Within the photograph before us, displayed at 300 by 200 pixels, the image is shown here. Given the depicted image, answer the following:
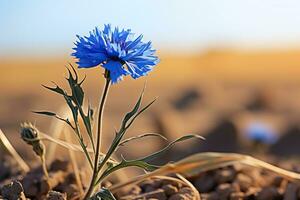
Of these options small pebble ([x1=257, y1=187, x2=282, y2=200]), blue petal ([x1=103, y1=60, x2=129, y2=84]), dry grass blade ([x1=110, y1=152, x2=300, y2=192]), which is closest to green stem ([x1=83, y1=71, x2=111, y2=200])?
blue petal ([x1=103, y1=60, x2=129, y2=84])

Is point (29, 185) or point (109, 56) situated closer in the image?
point (109, 56)

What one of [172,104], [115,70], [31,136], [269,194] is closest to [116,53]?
[115,70]

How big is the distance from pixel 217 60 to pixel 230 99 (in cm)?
1776

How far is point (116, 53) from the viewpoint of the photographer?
6.83ft

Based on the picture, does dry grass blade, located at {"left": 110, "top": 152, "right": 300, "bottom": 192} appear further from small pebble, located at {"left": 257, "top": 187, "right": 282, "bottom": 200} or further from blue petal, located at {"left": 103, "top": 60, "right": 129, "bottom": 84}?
small pebble, located at {"left": 257, "top": 187, "right": 282, "bottom": 200}

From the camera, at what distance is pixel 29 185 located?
105 inches

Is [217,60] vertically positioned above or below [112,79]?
below

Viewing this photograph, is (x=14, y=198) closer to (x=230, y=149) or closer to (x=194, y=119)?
(x=230, y=149)

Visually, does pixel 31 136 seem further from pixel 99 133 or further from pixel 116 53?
pixel 116 53

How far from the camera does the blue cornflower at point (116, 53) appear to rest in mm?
2076

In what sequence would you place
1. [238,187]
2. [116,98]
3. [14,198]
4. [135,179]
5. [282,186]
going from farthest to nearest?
[116,98], [282,186], [238,187], [14,198], [135,179]

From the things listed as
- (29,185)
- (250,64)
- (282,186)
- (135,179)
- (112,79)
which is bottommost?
(250,64)

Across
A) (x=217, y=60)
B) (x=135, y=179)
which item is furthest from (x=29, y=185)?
(x=217, y=60)

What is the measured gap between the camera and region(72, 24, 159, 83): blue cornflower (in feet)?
6.81
